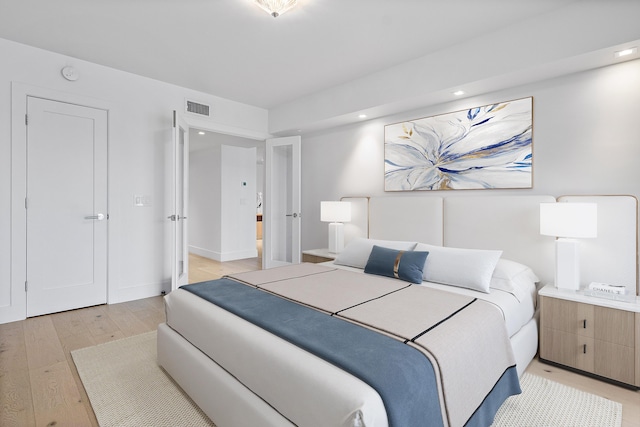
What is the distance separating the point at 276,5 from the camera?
2.34m

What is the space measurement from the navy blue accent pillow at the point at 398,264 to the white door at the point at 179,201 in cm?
220

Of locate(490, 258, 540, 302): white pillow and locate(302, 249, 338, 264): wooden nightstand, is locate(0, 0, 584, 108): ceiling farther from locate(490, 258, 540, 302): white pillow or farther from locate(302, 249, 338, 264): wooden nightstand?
locate(302, 249, 338, 264): wooden nightstand

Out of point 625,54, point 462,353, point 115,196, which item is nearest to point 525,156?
point 625,54

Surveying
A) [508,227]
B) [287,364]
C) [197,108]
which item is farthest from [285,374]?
[197,108]

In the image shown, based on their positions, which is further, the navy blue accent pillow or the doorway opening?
the doorway opening

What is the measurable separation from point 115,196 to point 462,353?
149 inches

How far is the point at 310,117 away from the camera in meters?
4.45

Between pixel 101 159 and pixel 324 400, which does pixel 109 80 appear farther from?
pixel 324 400

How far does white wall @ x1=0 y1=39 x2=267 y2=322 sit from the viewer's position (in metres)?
3.05

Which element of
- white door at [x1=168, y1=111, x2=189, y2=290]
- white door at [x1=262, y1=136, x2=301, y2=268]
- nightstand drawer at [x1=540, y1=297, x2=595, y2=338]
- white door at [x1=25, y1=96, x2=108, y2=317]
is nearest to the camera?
nightstand drawer at [x1=540, y1=297, x2=595, y2=338]

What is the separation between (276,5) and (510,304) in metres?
2.62

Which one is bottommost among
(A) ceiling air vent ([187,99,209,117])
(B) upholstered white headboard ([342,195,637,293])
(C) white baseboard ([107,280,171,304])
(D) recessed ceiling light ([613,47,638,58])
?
(C) white baseboard ([107,280,171,304])

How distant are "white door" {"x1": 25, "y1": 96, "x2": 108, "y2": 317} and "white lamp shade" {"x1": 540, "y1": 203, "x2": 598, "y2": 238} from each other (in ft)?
14.1

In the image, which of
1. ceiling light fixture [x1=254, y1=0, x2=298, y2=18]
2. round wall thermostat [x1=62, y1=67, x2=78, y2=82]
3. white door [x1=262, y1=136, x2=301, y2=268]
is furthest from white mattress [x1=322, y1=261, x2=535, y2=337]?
round wall thermostat [x1=62, y1=67, x2=78, y2=82]
